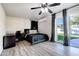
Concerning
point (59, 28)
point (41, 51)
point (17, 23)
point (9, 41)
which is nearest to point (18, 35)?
point (17, 23)

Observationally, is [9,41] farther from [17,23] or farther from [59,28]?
[59,28]

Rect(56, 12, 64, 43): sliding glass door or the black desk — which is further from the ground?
Rect(56, 12, 64, 43): sliding glass door

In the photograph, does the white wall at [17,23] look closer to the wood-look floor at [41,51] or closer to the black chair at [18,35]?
the black chair at [18,35]

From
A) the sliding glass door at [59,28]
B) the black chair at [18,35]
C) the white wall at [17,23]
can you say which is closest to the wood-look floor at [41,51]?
the black chair at [18,35]

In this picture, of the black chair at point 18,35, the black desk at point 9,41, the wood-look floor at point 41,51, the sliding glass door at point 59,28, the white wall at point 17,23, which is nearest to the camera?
the wood-look floor at point 41,51

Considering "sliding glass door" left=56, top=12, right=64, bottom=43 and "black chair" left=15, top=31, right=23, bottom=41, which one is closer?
"black chair" left=15, top=31, right=23, bottom=41

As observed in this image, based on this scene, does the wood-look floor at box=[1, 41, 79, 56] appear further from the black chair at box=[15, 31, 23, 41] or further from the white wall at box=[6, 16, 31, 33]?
the white wall at box=[6, 16, 31, 33]

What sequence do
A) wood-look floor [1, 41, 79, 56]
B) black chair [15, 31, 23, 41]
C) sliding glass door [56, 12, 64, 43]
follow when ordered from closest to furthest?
wood-look floor [1, 41, 79, 56] < black chair [15, 31, 23, 41] < sliding glass door [56, 12, 64, 43]

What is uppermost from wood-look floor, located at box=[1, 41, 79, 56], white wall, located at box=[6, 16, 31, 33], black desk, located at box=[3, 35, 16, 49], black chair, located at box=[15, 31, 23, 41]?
white wall, located at box=[6, 16, 31, 33]

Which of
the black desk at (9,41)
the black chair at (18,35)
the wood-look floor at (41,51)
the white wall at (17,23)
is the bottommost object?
the wood-look floor at (41,51)

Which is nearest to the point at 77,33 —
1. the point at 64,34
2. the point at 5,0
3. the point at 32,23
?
the point at 64,34

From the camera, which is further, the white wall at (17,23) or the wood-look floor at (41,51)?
the white wall at (17,23)

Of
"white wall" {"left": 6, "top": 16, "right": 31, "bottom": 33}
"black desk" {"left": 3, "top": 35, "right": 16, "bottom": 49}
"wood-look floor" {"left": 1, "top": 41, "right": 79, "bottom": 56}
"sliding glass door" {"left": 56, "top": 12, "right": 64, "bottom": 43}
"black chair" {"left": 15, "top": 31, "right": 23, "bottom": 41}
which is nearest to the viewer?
"wood-look floor" {"left": 1, "top": 41, "right": 79, "bottom": 56}

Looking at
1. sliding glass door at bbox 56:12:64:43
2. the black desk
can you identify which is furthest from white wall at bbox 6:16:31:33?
sliding glass door at bbox 56:12:64:43
